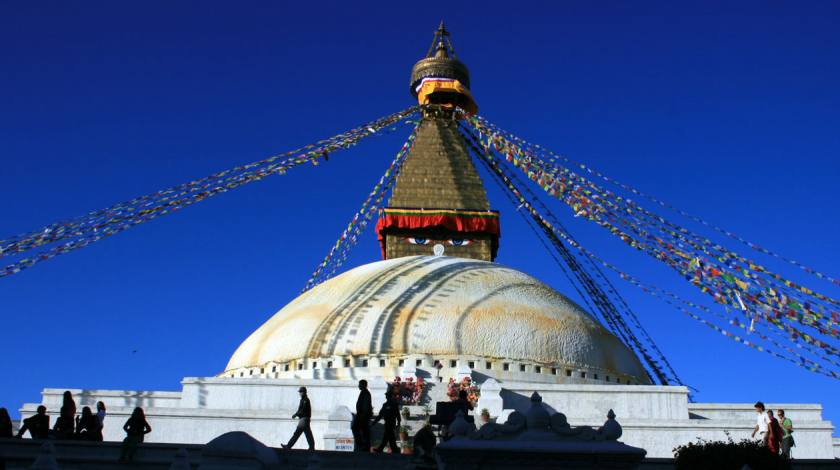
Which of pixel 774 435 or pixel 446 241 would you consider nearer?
pixel 774 435

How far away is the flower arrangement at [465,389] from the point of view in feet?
60.6

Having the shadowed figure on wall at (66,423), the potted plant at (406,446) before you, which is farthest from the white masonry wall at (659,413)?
the shadowed figure on wall at (66,423)

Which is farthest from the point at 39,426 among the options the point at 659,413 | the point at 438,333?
the point at 659,413

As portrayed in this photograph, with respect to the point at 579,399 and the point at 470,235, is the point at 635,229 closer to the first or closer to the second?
the point at 579,399

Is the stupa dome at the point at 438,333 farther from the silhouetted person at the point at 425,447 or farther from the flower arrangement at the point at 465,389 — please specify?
the silhouetted person at the point at 425,447

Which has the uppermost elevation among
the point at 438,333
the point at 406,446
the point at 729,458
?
the point at 438,333

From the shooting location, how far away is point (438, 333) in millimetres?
20641

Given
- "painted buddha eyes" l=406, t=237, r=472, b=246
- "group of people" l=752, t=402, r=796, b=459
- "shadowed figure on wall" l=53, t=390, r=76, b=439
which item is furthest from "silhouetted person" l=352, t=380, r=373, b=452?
"painted buddha eyes" l=406, t=237, r=472, b=246

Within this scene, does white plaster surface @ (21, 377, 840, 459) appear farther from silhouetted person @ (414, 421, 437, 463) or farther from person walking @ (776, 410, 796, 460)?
silhouetted person @ (414, 421, 437, 463)

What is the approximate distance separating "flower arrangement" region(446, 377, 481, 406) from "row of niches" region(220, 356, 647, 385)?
49cm

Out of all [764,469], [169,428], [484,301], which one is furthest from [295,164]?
[764,469]

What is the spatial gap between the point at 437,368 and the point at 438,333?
1.00 meters

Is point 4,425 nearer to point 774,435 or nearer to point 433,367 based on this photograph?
point 433,367

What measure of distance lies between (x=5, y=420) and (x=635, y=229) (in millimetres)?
12268
